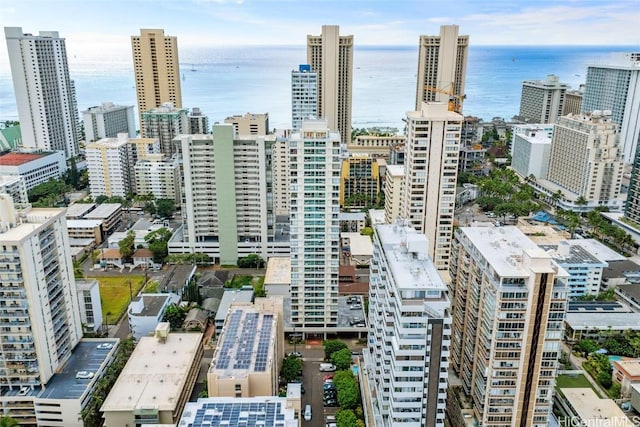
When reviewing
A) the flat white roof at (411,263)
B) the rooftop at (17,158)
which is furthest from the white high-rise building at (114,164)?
the flat white roof at (411,263)

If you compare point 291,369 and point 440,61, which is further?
point 440,61

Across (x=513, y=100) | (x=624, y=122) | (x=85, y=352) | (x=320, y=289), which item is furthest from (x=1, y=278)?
(x=513, y=100)

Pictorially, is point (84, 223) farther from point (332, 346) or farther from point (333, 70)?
point (333, 70)

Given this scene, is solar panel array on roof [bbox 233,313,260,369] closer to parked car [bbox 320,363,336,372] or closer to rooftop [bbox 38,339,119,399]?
parked car [bbox 320,363,336,372]

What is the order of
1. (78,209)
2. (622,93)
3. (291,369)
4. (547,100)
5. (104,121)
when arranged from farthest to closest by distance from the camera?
(547,100), (104,121), (622,93), (78,209), (291,369)

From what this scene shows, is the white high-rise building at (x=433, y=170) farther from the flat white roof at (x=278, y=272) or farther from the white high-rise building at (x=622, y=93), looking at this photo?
the white high-rise building at (x=622, y=93)

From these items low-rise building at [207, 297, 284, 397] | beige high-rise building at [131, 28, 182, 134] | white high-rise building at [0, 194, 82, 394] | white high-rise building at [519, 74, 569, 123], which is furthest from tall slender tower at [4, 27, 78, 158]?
white high-rise building at [519, 74, 569, 123]

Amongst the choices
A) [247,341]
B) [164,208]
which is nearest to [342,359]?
[247,341]
